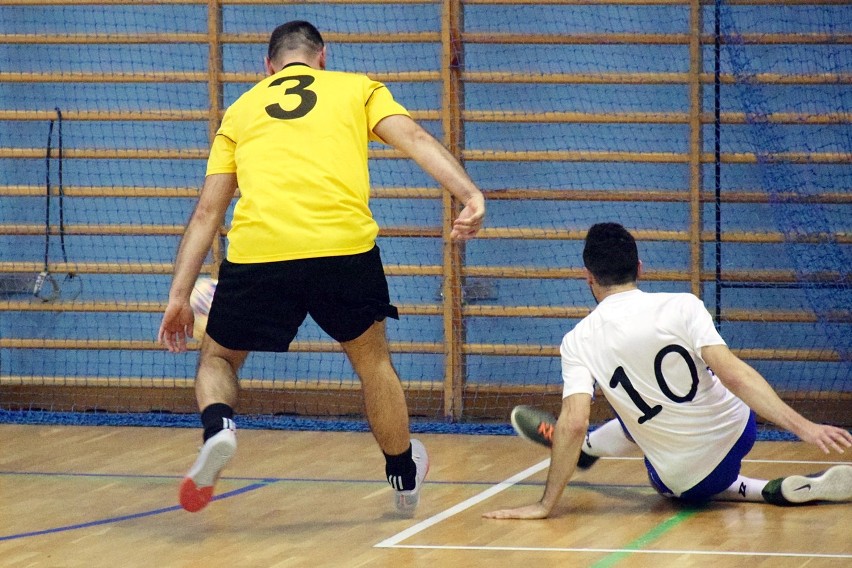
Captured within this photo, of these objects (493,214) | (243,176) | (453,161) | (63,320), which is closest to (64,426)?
(63,320)

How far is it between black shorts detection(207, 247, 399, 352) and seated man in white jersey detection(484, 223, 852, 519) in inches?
28.7

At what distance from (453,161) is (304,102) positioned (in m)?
0.52

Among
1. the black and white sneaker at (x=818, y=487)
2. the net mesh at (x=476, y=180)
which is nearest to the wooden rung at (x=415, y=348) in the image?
the net mesh at (x=476, y=180)

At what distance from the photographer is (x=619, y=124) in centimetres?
697

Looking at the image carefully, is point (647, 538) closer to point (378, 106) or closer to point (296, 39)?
point (378, 106)

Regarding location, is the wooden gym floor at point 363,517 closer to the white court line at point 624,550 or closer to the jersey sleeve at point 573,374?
the white court line at point 624,550

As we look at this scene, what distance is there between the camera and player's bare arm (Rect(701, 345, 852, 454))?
3.70 metres

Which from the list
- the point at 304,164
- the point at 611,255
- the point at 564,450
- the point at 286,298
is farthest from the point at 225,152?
the point at 564,450

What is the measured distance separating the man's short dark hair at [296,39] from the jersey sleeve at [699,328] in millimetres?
1425

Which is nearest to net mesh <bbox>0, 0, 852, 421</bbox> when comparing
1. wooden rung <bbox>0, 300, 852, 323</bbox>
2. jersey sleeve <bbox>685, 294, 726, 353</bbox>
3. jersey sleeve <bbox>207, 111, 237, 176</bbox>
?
wooden rung <bbox>0, 300, 852, 323</bbox>

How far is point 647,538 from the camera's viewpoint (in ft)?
13.4

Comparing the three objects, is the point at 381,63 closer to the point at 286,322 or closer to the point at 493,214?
the point at 493,214

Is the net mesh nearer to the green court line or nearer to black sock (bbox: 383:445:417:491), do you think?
the green court line

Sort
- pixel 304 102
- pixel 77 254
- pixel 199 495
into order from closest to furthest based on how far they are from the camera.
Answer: pixel 199 495 → pixel 304 102 → pixel 77 254
